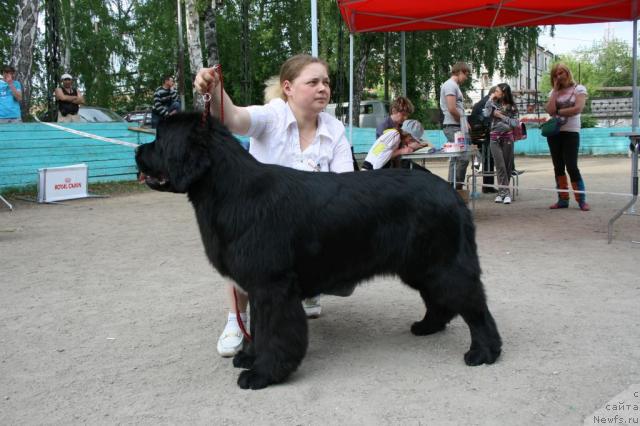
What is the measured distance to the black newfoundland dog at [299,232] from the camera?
9.39 feet

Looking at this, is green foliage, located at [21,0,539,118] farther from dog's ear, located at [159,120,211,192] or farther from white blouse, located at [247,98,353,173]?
dog's ear, located at [159,120,211,192]

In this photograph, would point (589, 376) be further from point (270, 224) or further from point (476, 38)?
point (476, 38)

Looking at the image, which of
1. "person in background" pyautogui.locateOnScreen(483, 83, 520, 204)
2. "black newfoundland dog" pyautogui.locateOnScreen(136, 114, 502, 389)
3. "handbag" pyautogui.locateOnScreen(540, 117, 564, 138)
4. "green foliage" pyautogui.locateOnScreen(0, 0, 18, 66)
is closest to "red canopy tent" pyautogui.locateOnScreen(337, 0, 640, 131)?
"handbag" pyautogui.locateOnScreen(540, 117, 564, 138)

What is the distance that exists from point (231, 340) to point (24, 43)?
13.3 meters

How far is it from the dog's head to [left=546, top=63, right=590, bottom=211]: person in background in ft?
23.5

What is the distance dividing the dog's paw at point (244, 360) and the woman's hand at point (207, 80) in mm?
1478

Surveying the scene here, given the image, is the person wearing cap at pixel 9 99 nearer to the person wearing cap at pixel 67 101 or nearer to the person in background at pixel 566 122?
the person wearing cap at pixel 67 101

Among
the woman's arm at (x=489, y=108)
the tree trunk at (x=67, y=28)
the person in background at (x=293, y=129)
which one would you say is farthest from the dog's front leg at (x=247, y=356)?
the tree trunk at (x=67, y=28)

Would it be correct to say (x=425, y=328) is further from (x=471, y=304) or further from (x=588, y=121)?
(x=588, y=121)

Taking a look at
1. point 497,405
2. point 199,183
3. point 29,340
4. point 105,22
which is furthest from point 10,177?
point 105,22

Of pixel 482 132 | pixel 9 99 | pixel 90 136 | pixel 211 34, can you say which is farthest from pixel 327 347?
pixel 211 34

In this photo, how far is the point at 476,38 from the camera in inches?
1058

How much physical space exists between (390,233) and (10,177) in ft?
34.4

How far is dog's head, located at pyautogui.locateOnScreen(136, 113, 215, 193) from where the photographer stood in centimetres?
279
